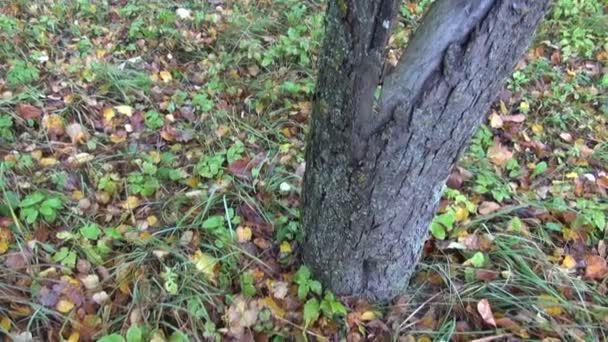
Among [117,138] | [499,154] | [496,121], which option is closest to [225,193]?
[117,138]

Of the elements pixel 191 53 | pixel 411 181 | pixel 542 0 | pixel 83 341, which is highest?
pixel 542 0

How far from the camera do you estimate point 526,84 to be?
310cm

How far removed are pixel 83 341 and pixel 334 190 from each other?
1013 mm

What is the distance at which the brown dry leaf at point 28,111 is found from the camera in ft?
8.29

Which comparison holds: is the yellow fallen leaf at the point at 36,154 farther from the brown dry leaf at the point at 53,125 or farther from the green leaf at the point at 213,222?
the green leaf at the point at 213,222

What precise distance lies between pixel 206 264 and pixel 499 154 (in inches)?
59.9

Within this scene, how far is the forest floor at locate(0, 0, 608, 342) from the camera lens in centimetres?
193

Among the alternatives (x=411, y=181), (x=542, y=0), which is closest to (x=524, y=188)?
(x=411, y=181)

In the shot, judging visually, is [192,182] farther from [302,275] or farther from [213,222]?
[302,275]

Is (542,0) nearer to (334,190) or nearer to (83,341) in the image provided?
(334,190)

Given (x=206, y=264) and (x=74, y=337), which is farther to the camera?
(x=206, y=264)

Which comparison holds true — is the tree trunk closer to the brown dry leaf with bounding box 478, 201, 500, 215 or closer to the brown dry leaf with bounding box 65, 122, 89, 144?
the brown dry leaf with bounding box 478, 201, 500, 215

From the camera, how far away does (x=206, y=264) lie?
201 cm

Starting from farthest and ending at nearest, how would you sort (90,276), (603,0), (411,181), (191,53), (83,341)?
(603,0) < (191,53) < (90,276) < (83,341) < (411,181)
